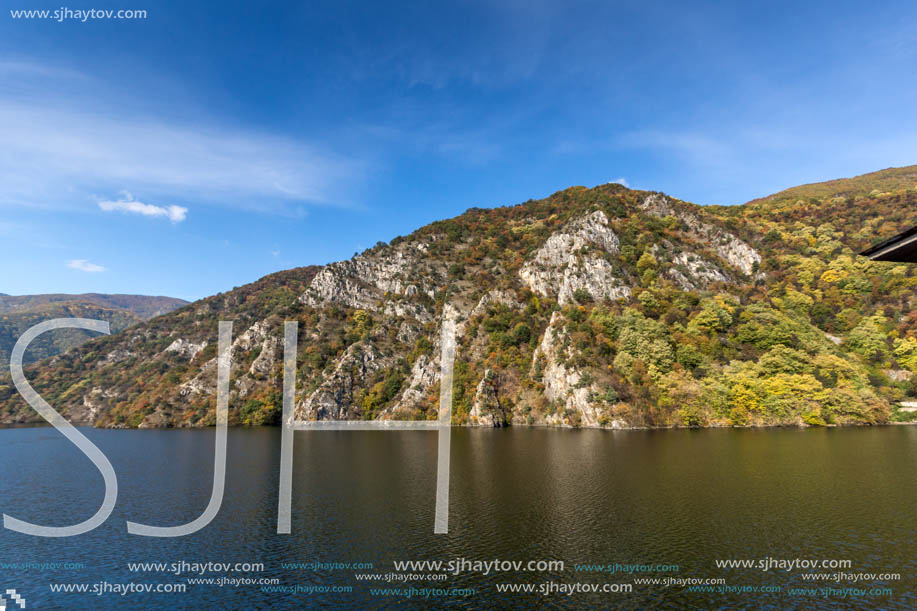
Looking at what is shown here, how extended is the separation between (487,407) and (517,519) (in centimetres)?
7255

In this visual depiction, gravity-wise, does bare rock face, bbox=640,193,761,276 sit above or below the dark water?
above

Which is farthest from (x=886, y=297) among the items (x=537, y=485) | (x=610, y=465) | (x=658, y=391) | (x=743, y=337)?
(x=537, y=485)

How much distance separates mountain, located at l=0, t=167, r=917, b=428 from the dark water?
25.3m

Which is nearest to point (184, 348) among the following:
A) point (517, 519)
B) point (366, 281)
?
point (366, 281)

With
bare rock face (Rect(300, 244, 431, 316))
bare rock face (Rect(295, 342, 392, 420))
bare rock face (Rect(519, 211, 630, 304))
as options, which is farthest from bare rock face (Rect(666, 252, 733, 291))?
bare rock face (Rect(295, 342, 392, 420))

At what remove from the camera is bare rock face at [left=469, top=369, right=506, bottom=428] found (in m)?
106

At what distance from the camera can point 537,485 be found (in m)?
44.8

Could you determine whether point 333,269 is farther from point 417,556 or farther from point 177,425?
→ point 417,556

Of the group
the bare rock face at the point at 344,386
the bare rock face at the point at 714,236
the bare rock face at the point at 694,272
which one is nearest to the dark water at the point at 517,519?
the bare rock face at the point at 344,386

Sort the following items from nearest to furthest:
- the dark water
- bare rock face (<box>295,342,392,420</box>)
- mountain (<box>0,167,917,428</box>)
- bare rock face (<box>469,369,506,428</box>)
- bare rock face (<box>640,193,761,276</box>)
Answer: the dark water, mountain (<box>0,167,917,428</box>), bare rock face (<box>469,369,506,428</box>), bare rock face (<box>295,342,392,420</box>), bare rock face (<box>640,193,761,276</box>)

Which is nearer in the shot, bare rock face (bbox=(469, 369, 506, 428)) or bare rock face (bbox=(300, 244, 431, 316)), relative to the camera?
bare rock face (bbox=(469, 369, 506, 428))

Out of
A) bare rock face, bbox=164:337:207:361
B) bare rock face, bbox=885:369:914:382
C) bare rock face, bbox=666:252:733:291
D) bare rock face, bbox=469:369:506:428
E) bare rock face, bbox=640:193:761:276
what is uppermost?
bare rock face, bbox=640:193:761:276

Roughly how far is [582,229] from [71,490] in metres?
133

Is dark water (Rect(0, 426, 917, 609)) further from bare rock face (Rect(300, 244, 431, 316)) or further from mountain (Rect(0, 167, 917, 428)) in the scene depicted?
bare rock face (Rect(300, 244, 431, 316))
